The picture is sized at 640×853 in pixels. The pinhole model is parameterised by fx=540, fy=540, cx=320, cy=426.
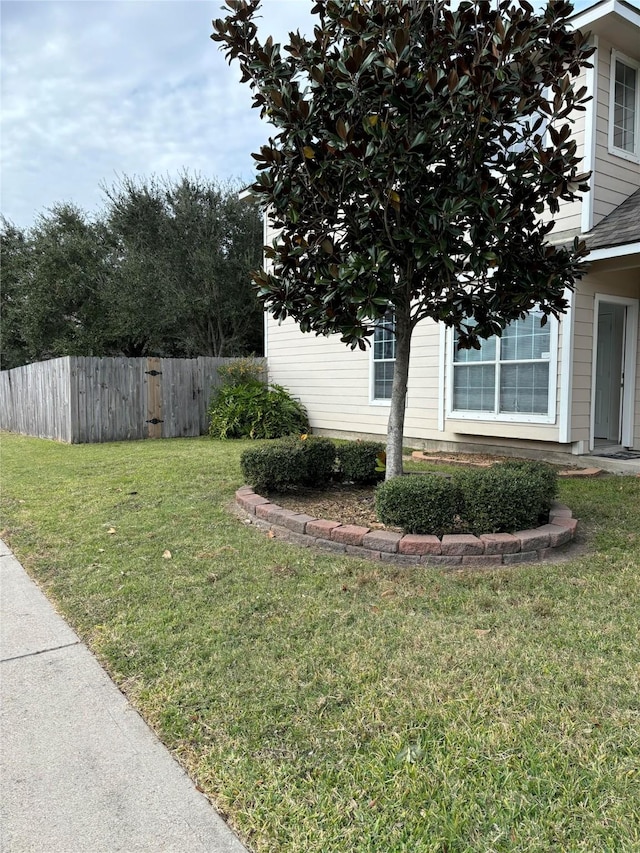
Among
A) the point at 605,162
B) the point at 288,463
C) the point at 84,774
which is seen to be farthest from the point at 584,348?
the point at 84,774

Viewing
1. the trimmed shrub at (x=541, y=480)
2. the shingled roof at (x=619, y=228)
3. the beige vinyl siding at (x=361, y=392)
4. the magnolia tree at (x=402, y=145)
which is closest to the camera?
the magnolia tree at (x=402, y=145)

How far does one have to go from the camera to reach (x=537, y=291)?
171 inches

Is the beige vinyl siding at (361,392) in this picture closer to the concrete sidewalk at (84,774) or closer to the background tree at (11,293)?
the concrete sidewalk at (84,774)

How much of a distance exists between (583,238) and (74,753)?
733cm

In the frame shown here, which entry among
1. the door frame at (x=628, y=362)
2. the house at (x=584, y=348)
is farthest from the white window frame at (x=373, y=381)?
the door frame at (x=628, y=362)

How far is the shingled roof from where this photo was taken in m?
6.22

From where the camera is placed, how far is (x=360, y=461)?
18.1 ft

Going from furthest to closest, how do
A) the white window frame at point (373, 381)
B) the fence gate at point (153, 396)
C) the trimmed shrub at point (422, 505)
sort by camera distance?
the fence gate at point (153, 396), the white window frame at point (373, 381), the trimmed shrub at point (422, 505)

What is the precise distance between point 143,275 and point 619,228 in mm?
13594

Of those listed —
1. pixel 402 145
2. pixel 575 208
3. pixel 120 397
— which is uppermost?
pixel 575 208

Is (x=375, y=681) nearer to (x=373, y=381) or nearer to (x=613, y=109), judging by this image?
(x=373, y=381)

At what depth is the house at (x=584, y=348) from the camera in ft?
22.0

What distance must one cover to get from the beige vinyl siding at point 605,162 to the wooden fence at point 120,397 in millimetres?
7832

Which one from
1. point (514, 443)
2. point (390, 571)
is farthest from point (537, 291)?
point (514, 443)
